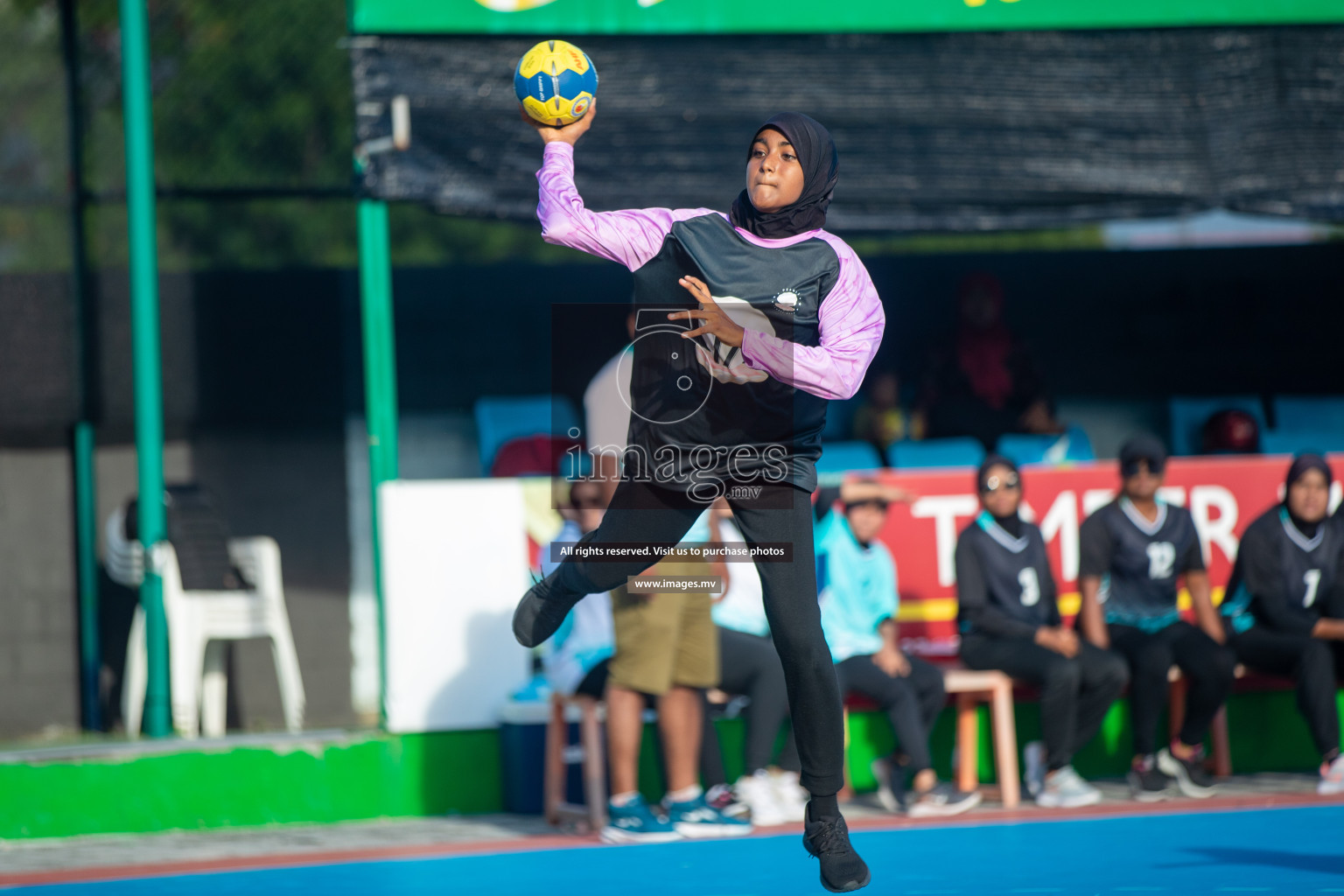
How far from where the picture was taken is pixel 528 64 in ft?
13.8

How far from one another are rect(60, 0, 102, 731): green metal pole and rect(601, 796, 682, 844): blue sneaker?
3.73 meters

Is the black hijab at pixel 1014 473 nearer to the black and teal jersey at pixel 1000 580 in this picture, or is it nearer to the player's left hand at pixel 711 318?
the black and teal jersey at pixel 1000 580

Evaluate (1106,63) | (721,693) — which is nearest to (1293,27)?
(1106,63)

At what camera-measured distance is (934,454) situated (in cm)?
902

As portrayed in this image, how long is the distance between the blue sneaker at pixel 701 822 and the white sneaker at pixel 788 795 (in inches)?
8.9

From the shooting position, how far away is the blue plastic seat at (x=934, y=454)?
29.4ft

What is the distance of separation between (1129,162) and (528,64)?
14.6ft

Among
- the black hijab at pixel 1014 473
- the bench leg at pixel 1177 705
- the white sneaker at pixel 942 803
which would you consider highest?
the black hijab at pixel 1014 473

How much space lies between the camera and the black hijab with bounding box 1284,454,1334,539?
7.68 meters

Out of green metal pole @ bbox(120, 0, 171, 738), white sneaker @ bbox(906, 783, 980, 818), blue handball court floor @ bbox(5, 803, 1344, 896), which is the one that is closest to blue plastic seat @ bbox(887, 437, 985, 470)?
white sneaker @ bbox(906, 783, 980, 818)

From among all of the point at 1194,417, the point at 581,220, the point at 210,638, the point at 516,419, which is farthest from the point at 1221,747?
the point at 210,638

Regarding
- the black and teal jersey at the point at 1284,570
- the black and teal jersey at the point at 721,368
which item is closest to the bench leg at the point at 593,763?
the black and teal jersey at the point at 721,368

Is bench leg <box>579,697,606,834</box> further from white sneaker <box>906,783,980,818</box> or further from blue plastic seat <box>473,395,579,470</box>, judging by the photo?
blue plastic seat <box>473,395,579,470</box>

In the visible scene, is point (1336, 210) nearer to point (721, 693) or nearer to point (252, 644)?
point (721, 693)
